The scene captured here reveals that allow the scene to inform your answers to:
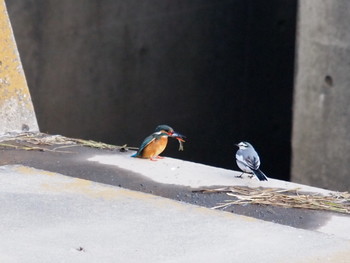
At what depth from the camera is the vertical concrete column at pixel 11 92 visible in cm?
396

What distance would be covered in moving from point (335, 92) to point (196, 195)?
392 centimetres

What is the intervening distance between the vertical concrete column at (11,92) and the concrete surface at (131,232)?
46.2 inches

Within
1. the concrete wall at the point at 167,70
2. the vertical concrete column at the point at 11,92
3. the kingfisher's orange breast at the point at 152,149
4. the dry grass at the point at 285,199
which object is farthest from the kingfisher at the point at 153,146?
the concrete wall at the point at 167,70

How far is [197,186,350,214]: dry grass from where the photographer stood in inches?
108

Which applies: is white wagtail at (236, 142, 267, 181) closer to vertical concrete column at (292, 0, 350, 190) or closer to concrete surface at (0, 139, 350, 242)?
concrete surface at (0, 139, 350, 242)

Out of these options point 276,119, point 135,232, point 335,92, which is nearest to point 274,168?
point 276,119

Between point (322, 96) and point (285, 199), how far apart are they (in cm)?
381

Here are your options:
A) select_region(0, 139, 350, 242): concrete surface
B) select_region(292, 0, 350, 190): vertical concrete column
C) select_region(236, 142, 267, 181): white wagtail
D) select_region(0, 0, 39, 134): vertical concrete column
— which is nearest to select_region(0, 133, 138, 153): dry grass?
select_region(0, 139, 350, 242): concrete surface

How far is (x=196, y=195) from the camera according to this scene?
2863 mm

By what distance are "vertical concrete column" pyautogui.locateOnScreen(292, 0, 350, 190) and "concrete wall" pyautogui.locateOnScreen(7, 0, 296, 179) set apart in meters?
0.11

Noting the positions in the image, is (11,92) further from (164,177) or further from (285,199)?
(285,199)

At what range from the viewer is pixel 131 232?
2.32 m

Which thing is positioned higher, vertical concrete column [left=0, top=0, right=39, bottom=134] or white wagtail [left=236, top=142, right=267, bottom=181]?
vertical concrete column [left=0, top=0, right=39, bottom=134]

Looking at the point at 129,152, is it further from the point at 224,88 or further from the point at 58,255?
the point at 224,88
